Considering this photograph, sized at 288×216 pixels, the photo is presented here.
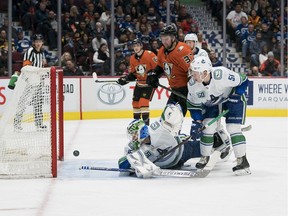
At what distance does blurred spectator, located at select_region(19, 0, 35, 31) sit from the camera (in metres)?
12.8

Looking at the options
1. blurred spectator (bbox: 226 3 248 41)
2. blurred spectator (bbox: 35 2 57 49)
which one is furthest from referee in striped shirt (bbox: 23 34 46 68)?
blurred spectator (bbox: 226 3 248 41)

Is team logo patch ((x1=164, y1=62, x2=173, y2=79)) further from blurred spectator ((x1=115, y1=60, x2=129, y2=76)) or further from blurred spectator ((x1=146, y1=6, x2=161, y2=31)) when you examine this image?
blurred spectator ((x1=146, y1=6, x2=161, y2=31))

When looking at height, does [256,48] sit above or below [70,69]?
above

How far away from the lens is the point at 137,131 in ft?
19.2

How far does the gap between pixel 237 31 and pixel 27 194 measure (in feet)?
31.7

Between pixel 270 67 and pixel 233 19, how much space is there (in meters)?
1.26

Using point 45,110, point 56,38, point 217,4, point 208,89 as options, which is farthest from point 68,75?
point 208,89

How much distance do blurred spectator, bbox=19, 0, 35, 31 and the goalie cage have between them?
260 inches

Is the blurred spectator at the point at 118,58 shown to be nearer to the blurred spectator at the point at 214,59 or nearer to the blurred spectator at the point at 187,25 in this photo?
the blurred spectator at the point at 214,59

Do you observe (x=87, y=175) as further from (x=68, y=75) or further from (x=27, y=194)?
(x=68, y=75)

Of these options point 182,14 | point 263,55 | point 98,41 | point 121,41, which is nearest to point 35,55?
point 98,41

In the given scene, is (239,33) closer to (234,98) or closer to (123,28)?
(123,28)

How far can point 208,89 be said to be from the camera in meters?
5.85

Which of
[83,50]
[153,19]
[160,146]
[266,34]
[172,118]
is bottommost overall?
[160,146]
